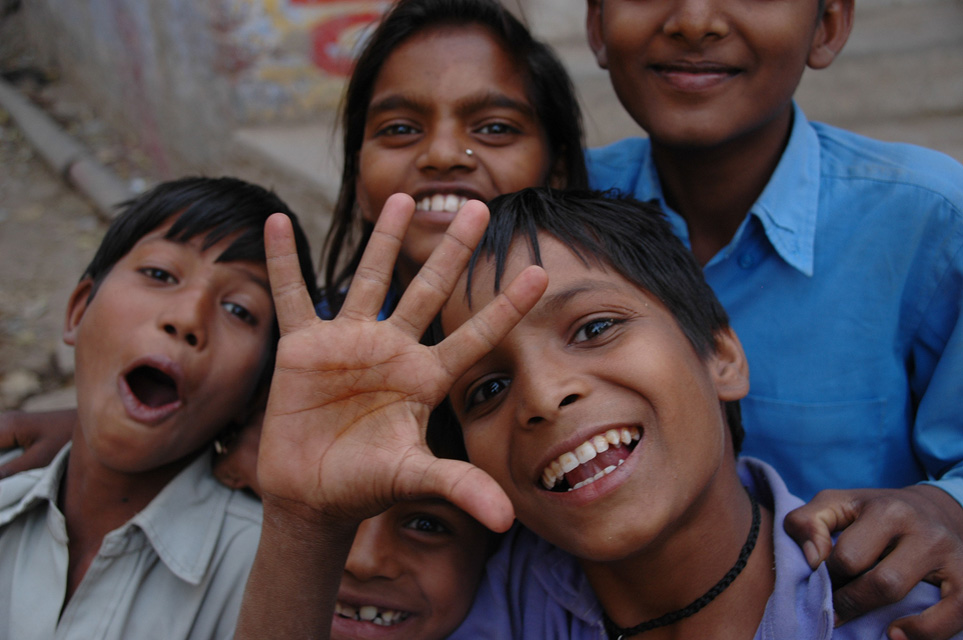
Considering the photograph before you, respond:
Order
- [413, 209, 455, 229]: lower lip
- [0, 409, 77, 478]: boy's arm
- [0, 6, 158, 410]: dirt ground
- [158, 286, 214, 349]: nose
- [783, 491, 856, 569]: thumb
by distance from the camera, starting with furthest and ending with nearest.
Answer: [0, 6, 158, 410]: dirt ground → [0, 409, 77, 478]: boy's arm → [413, 209, 455, 229]: lower lip → [158, 286, 214, 349]: nose → [783, 491, 856, 569]: thumb

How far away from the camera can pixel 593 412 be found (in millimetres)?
1256

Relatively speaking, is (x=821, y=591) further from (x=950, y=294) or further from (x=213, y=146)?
(x=213, y=146)

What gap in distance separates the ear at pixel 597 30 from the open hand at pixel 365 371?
40.6 inches

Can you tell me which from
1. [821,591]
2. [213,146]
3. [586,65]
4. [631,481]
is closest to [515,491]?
[631,481]

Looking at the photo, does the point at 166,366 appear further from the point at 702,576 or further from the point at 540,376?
the point at 702,576

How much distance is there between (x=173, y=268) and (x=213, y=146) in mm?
2726

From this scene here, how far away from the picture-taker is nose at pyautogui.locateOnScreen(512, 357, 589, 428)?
4.07 feet

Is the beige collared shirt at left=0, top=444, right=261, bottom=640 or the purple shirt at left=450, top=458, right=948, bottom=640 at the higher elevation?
the purple shirt at left=450, top=458, right=948, bottom=640

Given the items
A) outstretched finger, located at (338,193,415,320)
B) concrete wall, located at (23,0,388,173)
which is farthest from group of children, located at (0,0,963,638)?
concrete wall, located at (23,0,388,173)

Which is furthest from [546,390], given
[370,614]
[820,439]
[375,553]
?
[820,439]

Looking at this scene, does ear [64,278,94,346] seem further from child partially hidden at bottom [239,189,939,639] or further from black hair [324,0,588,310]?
child partially hidden at bottom [239,189,939,639]

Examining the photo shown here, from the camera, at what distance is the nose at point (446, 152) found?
1.90 m

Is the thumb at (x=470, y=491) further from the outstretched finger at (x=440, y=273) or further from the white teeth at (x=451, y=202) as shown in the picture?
the white teeth at (x=451, y=202)

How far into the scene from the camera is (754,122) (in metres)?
1.82
